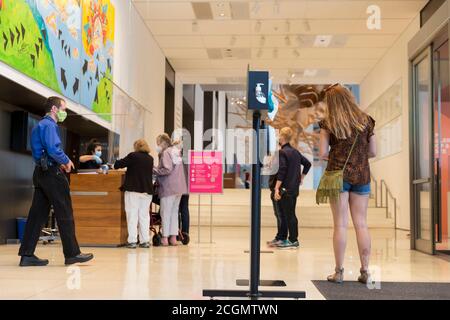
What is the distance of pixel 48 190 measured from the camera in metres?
4.44

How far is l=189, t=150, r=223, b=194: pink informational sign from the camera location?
24.2ft

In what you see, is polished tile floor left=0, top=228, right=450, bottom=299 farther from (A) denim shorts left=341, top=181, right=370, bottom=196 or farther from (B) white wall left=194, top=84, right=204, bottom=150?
(B) white wall left=194, top=84, right=204, bottom=150

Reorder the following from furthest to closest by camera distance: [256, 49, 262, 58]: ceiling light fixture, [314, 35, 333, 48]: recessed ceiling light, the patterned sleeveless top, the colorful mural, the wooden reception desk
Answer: [256, 49, 262, 58]: ceiling light fixture → [314, 35, 333, 48]: recessed ceiling light → the wooden reception desk → the colorful mural → the patterned sleeveless top

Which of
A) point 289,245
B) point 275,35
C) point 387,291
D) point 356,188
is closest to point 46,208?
point 356,188

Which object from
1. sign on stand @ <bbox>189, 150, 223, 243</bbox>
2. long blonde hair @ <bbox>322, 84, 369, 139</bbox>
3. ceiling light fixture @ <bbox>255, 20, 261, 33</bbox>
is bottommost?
sign on stand @ <bbox>189, 150, 223, 243</bbox>

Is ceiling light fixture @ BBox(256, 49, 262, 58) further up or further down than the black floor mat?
further up

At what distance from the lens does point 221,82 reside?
51.5 feet

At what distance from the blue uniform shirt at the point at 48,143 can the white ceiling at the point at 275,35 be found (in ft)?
18.5

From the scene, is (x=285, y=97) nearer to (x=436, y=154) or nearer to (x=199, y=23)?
(x=199, y=23)

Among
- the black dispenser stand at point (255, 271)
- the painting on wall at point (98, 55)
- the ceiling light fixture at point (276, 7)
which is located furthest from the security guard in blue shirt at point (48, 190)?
the ceiling light fixture at point (276, 7)

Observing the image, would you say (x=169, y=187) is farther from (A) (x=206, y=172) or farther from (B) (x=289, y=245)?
(B) (x=289, y=245)

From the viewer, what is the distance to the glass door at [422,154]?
20.1 feet

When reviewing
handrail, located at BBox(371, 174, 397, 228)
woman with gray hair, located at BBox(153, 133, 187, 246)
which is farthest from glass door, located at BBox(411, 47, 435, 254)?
handrail, located at BBox(371, 174, 397, 228)
